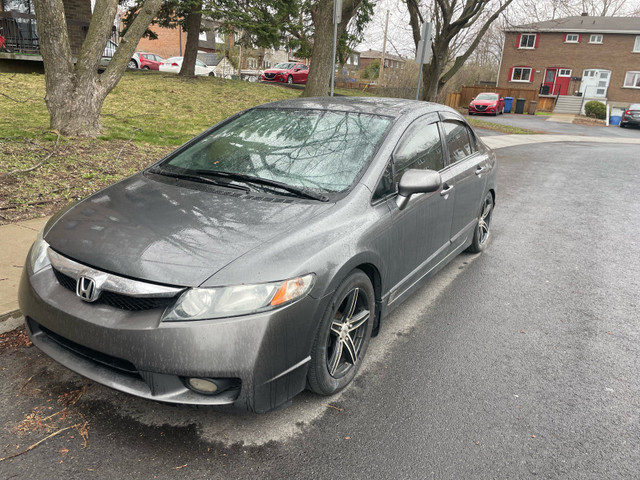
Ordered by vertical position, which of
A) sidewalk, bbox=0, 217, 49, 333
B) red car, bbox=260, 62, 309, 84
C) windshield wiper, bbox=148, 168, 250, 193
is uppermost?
red car, bbox=260, 62, 309, 84

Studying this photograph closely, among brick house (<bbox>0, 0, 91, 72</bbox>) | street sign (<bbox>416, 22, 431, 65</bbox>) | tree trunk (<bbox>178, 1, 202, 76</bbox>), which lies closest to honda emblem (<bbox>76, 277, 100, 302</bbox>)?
street sign (<bbox>416, 22, 431, 65</bbox>)

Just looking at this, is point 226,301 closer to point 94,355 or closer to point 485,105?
point 94,355

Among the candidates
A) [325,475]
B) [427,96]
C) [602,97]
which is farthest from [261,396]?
[602,97]

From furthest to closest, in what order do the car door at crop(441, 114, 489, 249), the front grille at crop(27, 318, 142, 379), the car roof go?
the car door at crop(441, 114, 489, 249)
the car roof
the front grille at crop(27, 318, 142, 379)

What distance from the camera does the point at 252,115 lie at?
4242mm

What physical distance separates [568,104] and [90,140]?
43.1 meters

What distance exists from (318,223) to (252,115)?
1788mm

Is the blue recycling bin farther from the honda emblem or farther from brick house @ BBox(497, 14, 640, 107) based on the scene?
the honda emblem

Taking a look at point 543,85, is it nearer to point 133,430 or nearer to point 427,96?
point 427,96

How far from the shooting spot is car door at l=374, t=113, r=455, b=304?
3396 mm

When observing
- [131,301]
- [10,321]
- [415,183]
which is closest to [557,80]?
[415,183]

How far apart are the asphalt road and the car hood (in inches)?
33.1

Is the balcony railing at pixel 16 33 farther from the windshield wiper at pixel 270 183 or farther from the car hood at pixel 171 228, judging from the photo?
the car hood at pixel 171 228

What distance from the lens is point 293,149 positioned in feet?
11.8
